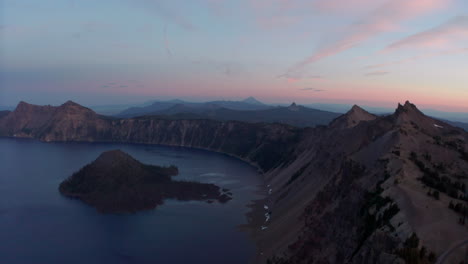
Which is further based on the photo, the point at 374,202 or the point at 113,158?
the point at 113,158

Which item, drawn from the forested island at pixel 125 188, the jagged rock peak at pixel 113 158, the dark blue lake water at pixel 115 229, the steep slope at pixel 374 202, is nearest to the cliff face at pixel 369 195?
the steep slope at pixel 374 202

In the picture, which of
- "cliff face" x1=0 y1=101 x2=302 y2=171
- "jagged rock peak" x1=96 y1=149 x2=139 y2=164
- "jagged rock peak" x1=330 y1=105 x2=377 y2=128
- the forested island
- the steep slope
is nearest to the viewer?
the steep slope

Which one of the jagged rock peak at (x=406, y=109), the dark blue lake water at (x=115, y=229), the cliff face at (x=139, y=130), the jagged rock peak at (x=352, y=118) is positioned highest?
the jagged rock peak at (x=406, y=109)

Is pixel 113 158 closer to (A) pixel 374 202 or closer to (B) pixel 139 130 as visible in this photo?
(A) pixel 374 202

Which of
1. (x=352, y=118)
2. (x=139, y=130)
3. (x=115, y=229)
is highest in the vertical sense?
(x=352, y=118)

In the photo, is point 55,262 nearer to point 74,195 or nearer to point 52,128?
point 74,195

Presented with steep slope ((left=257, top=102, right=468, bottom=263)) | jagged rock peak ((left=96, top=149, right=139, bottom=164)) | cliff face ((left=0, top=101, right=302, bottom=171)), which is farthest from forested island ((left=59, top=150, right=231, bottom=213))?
cliff face ((left=0, top=101, right=302, bottom=171))

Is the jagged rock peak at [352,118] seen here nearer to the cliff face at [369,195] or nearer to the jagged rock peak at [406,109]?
the cliff face at [369,195]

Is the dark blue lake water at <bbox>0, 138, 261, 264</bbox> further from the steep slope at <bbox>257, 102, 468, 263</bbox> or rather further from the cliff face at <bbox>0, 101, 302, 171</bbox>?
the cliff face at <bbox>0, 101, 302, 171</bbox>

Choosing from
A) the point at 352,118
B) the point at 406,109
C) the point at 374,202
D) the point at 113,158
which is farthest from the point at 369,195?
the point at 113,158
